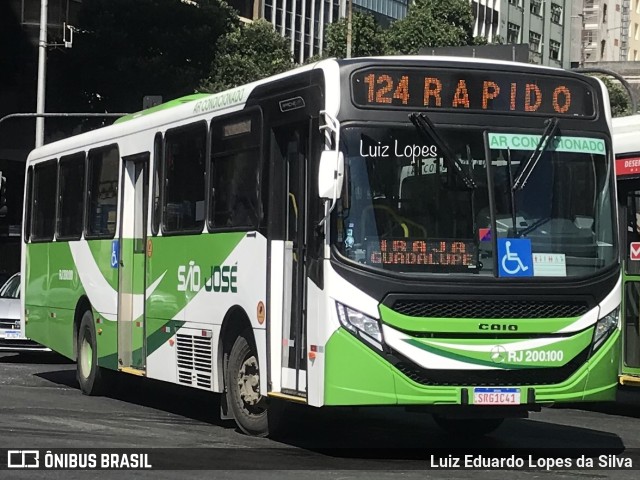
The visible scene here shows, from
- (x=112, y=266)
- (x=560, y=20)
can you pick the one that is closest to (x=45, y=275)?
(x=112, y=266)

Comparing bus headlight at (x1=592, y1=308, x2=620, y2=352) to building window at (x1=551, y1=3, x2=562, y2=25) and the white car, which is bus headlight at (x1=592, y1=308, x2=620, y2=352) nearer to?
the white car

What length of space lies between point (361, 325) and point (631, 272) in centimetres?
516

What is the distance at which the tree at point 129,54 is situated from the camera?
47.6 meters

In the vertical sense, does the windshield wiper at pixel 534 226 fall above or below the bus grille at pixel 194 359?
above

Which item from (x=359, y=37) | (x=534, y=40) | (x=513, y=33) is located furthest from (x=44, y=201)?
(x=534, y=40)

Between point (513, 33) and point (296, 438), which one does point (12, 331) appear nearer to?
point (296, 438)

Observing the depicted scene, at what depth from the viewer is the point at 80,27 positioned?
4975cm

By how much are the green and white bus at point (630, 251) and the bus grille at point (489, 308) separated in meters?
3.91

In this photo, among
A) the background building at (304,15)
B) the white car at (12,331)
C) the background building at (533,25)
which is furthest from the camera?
the background building at (533,25)

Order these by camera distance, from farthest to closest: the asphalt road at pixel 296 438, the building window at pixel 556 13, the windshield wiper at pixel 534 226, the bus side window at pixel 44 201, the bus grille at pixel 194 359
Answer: the building window at pixel 556 13
the bus side window at pixel 44 201
the bus grille at pixel 194 359
the windshield wiper at pixel 534 226
the asphalt road at pixel 296 438

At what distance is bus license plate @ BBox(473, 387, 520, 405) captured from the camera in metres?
11.3

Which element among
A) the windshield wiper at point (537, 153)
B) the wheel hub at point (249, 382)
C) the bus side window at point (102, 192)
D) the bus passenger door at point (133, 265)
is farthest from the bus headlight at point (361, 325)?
the bus side window at point (102, 192)

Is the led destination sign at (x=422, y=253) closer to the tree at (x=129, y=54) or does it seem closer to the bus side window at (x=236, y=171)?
the bus side window at (x=236, y=171)

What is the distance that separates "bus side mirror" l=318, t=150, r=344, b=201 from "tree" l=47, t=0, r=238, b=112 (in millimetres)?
36928
